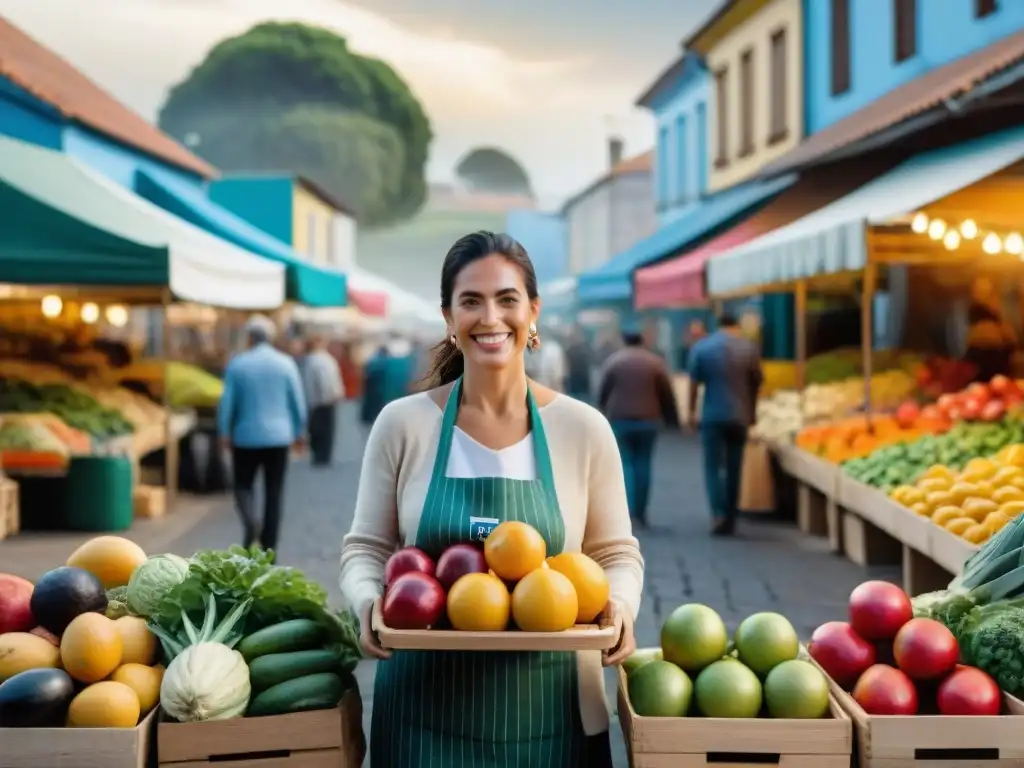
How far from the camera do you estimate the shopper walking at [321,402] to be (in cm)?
1864

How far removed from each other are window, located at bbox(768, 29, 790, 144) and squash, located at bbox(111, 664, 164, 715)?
69.8ft

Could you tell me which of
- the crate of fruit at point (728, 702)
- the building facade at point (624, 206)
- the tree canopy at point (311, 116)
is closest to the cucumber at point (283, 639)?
the crate of fruit at point (728, 702)

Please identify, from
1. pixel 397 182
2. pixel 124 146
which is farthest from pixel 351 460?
pixel 397 182

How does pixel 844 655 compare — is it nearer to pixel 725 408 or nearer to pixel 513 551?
pixel 513 551

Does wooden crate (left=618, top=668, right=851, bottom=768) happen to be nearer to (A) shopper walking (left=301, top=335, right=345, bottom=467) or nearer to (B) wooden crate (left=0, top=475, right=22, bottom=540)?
(B) wooden crate (left=0, top=475, right=22, bottom=540)

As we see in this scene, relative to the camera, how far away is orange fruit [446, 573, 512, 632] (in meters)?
3.04

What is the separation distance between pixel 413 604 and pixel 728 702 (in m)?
0.96

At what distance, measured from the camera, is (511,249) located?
11.1 feet

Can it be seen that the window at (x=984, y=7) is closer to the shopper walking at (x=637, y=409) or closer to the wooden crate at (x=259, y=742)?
the shopper walking at (x=637, y=409)

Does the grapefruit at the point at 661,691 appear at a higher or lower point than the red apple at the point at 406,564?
lower

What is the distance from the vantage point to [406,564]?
322 cm

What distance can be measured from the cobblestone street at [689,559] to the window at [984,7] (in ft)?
21.2

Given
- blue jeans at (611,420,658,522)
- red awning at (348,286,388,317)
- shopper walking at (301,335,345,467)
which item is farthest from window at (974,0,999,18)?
red awning at (348,286,388,317)

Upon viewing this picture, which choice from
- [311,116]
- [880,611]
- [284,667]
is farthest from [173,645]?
[311,116]
